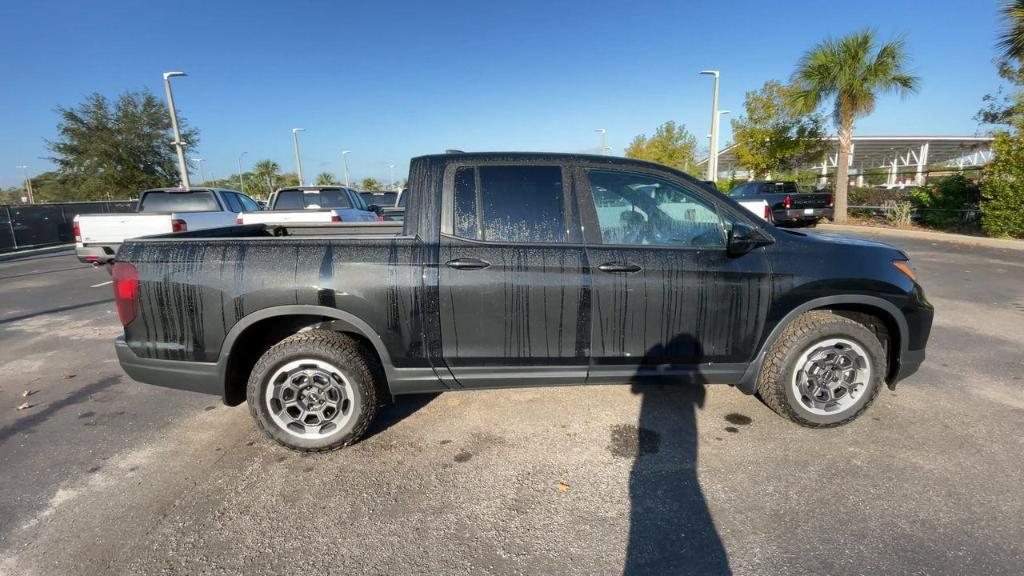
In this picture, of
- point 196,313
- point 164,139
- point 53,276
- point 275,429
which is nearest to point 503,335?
point 275,429

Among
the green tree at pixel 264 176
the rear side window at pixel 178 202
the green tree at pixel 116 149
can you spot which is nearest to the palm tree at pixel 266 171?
the green tree at pixel 264 176

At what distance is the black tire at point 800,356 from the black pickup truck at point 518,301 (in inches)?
0.5

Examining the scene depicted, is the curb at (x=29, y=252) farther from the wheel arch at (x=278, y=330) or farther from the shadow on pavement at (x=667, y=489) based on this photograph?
the shadow on pavement at (x=667, y=489)

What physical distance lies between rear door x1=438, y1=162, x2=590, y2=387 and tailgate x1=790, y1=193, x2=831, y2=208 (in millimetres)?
→ 15410

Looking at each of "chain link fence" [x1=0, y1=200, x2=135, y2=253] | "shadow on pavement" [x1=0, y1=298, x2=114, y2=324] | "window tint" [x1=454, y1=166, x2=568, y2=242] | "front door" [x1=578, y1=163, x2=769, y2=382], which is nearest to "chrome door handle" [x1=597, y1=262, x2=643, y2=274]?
"front door" [x1=578, y1=163, x2=769, y2=382]

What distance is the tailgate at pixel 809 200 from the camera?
50.4 feet

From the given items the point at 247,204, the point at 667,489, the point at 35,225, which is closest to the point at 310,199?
the point at 247,204

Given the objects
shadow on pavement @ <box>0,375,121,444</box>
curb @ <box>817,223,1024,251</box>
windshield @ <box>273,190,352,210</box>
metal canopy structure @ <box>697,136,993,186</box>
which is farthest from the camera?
metal canopy structure @ <box>697,136,993,186</box>

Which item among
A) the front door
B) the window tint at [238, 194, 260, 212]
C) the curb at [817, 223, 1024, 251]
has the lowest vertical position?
the curb at [817, 223, 1024, 251]

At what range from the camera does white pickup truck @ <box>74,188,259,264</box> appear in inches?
314

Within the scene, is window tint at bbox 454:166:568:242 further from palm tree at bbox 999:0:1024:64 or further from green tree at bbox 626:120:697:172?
green tree at bbox 626:120:697:172

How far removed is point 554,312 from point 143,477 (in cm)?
269

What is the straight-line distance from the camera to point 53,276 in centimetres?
1069

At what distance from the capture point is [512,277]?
2.82 metres
